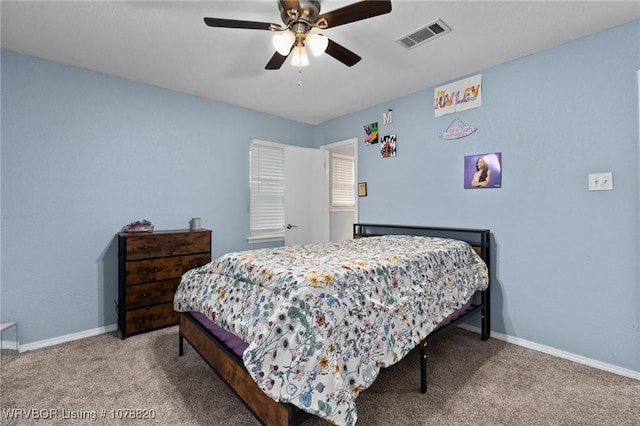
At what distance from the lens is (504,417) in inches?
65.8

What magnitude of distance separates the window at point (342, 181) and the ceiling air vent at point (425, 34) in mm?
3055

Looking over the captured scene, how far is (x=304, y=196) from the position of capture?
4398 millimetres

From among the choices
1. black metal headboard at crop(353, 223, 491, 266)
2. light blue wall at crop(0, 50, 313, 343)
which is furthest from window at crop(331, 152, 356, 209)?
light blue wall at crop(0, 50, 313, 343)

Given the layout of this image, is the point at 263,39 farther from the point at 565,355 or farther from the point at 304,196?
the point at 565,355

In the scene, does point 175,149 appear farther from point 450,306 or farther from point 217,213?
point 450,306

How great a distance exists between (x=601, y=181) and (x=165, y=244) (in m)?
3.74

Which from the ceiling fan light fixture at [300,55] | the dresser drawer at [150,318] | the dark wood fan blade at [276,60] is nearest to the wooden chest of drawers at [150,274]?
the dresser drawer at [150,318]

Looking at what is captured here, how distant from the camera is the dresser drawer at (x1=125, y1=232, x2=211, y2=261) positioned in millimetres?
2768

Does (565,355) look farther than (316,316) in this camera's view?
Yes

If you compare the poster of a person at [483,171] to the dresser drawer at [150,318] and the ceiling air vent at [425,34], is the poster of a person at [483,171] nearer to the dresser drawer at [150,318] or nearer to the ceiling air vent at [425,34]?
the ceiling air vent at [425,34]

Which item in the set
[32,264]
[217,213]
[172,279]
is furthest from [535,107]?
[32,264]

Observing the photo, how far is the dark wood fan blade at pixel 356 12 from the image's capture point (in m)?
1.56

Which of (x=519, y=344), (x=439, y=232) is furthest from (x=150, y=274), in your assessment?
(x=519, y=344)

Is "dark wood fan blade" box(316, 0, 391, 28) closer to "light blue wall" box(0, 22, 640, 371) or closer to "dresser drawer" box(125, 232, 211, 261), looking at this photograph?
"light blue wall" box(0, 22, 640, 371)
